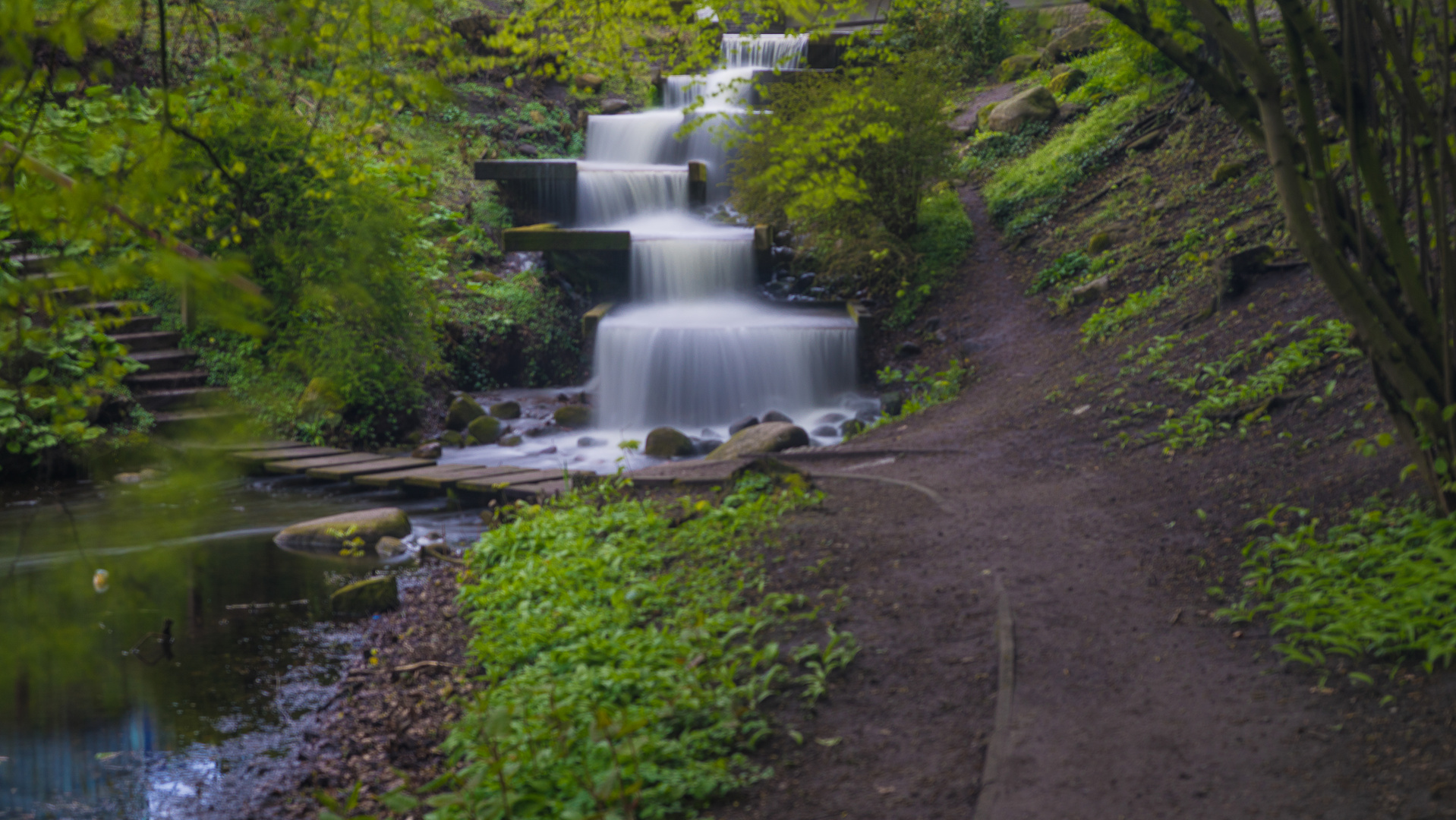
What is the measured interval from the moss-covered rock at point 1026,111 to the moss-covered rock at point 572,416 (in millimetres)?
8833

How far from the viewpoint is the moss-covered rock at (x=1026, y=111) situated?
1541cm

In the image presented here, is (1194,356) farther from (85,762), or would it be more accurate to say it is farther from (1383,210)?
(85,762)

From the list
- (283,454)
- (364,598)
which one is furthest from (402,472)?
(364,598)

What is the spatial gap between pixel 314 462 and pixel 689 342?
484cm

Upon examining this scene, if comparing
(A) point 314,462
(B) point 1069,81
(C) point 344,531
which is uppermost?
(B) point 1069,81

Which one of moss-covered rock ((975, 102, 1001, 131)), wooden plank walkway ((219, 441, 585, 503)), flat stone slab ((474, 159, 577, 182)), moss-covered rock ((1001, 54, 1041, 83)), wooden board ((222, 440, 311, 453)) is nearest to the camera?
wooden plank walkway ((219, 441, 585, 503))

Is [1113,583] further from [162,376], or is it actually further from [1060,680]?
[162,376]

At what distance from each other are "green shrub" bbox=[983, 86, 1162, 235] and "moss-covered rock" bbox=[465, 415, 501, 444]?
24.7 ft

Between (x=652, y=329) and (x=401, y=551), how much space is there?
5.75 meters

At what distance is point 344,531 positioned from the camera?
25.1 ft

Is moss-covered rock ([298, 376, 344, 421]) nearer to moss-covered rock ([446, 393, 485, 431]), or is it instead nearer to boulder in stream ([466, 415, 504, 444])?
moss-covered rock ([446, 393, 485, 431])

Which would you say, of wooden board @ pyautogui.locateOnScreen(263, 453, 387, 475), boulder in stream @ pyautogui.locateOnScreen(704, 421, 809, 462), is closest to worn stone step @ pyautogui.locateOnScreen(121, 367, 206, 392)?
wooden board @ pyautogui.locateOnScreen(263, 453, 387, 475)

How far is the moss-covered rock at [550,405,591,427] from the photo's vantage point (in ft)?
39.0

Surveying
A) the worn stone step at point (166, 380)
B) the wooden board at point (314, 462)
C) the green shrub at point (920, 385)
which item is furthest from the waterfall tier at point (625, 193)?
the wooden board at point (314, 462)
